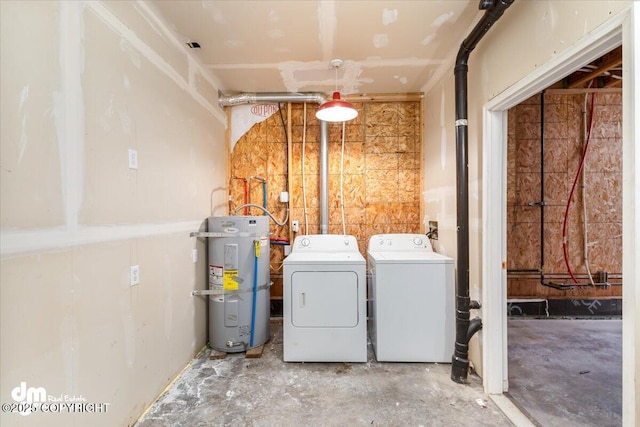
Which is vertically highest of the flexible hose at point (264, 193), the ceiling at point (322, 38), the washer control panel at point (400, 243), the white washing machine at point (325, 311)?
the ceiling at point (322, 38)

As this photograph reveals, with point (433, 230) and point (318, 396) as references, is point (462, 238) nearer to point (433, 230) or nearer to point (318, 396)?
point (433, 230)

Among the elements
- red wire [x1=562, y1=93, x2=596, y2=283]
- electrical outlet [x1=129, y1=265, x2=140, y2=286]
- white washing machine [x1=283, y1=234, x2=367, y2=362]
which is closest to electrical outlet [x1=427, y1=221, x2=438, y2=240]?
white washing machine [x1=283, y1=234, x2=367, y2=362]

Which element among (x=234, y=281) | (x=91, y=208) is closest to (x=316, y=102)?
(x=234, y=281)

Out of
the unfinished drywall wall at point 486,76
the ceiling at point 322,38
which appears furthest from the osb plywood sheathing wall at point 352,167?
the ceiling at point 322,38

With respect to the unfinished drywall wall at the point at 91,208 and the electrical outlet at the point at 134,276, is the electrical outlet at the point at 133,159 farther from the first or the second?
the electrical outlet at the point at 134,276

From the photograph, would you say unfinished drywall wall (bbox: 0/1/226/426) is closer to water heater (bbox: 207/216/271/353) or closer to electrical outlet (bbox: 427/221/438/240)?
water heater (bbox: 207/216/271/353)

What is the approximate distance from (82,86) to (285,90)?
6.55 feet

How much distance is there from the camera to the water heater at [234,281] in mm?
2359

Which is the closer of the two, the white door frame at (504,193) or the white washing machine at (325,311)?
the white door frame at (504,193)

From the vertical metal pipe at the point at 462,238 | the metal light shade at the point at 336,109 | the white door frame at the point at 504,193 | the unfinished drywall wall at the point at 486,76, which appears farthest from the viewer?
the metal light shade at the point at 336,109

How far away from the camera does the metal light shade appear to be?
2.13 meters

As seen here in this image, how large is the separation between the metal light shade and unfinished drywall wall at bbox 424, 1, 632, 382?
0.94 metres

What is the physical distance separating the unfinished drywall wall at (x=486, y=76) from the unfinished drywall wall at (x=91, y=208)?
2300mm

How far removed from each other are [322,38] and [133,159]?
1.62 meters
